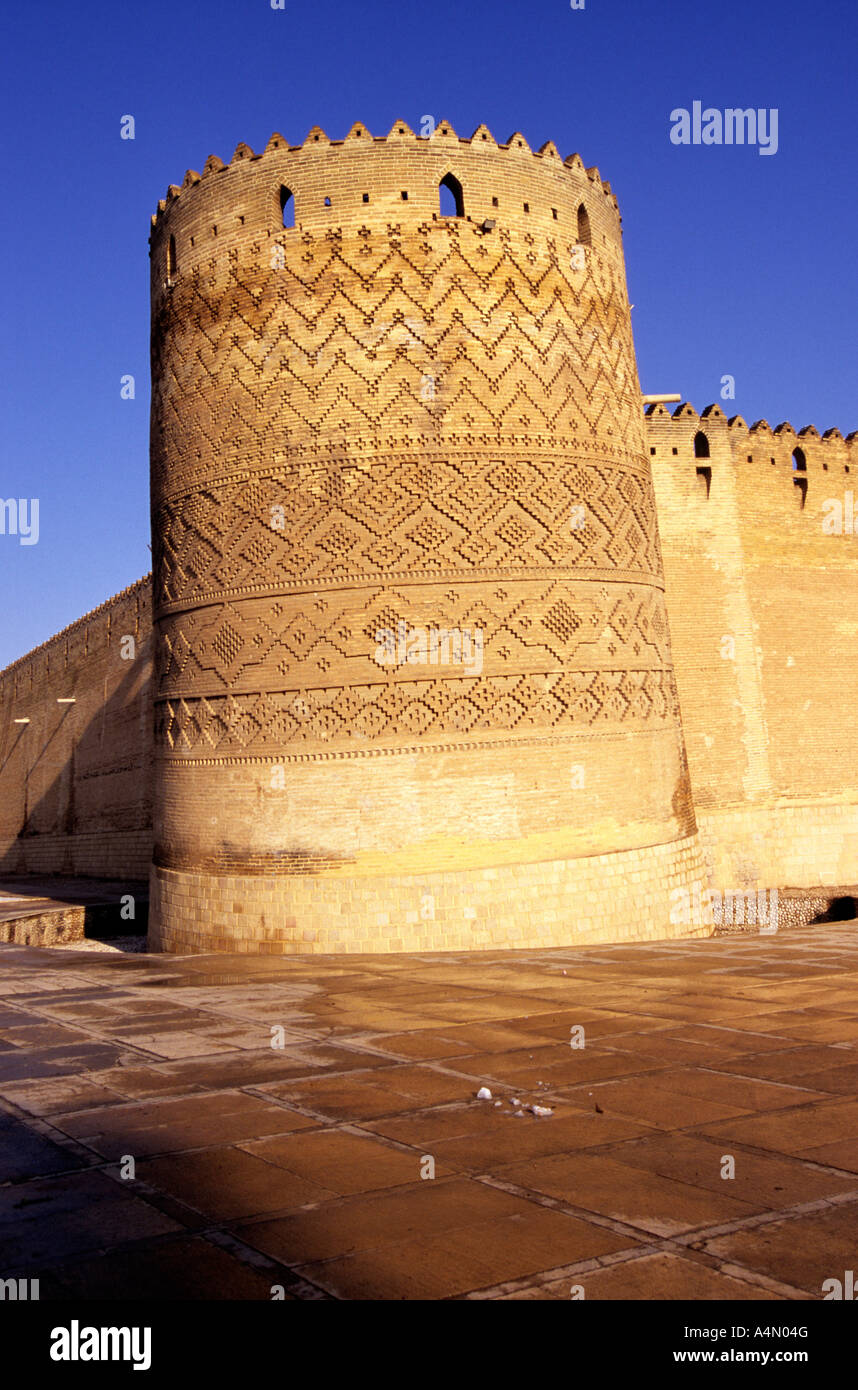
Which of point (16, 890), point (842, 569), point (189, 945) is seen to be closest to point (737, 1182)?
point (189, 945)

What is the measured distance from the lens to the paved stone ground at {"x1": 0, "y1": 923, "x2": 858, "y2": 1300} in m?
2.37

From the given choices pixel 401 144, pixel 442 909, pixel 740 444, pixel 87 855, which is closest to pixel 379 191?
pixel 401 144

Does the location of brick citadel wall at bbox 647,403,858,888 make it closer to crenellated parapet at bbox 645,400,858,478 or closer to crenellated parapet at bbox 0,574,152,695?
crenellated parapet at bbox 645,400,858,478

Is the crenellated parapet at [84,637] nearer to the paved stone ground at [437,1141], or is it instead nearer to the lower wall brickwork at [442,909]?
the lower wall brickwork at [442,909]

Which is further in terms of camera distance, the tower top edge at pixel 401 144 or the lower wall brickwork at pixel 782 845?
the lower wall brickwork at pixel 782 845

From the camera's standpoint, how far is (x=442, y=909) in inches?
315

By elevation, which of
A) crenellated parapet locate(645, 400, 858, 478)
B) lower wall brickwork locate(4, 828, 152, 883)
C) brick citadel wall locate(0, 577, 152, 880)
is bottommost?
lower wall brickwork locate(4, 828, 152, 883)

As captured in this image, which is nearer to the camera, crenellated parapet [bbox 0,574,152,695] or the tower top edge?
Result: the tower top edge

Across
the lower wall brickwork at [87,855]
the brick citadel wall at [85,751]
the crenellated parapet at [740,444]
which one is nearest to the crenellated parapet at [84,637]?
the brick citadel wall at [85,751]

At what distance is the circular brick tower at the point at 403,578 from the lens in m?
8.17

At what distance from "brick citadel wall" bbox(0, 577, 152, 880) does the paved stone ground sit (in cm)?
1213

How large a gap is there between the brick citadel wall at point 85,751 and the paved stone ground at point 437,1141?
12127mm

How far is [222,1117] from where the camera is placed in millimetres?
3441

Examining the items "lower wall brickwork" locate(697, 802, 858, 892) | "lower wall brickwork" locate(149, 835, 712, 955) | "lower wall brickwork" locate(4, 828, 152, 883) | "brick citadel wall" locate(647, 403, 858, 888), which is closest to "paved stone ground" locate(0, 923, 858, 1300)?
"lower wall brickwork" locate(149, 835, 712, 955)
